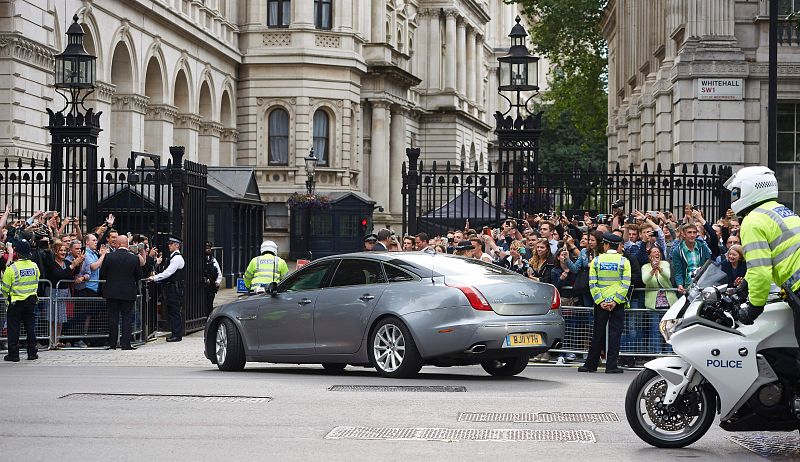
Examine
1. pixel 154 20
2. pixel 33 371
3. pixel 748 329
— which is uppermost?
pixel 154 20

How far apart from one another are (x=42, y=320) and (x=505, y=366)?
24.7 feet

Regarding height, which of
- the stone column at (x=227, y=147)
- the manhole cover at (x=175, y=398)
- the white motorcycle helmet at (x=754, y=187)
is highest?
the stone column at (x=227, y=147)

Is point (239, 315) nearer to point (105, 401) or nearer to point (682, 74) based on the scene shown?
point (105, 401)

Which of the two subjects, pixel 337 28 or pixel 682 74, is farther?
pixel 337 28

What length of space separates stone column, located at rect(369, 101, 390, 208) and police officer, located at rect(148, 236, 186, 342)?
47.2 m

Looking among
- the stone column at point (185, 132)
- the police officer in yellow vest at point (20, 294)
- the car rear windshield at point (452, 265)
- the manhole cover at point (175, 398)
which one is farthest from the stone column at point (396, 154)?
the manhole cover at point (175, 398)

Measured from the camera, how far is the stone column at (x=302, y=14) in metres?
61.4

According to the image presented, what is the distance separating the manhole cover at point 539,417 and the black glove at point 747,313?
2.37 m

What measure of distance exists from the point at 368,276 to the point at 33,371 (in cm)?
411

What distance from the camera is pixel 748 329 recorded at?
9609 millimetres

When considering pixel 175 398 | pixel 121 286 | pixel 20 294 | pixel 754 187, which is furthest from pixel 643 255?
pixel 754 187

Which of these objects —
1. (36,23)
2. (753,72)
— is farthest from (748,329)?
(36,23)

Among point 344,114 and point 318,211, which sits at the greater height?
point 344,114

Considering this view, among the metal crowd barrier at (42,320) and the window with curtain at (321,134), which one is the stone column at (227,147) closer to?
the window with curtain at (321,134)
